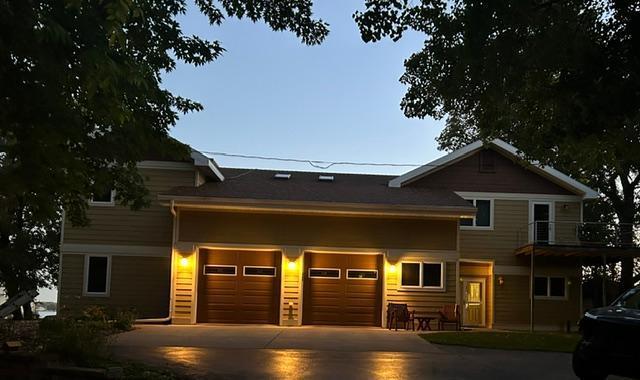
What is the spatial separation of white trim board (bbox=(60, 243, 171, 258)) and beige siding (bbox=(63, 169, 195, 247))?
0.37ft

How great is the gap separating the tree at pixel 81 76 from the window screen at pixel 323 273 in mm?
10403

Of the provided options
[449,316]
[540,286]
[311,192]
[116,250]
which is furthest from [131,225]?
[540,286]

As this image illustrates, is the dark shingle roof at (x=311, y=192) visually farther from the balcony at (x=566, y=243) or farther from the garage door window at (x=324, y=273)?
the balcony at (x=566, y=243)

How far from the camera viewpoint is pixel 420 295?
21.6 metres

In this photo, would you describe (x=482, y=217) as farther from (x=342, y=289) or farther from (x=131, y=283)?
(x=131, y=283)

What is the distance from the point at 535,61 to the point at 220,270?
13.8 metres

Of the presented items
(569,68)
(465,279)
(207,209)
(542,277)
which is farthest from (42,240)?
(569,68)

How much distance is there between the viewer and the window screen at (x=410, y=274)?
21.8 m

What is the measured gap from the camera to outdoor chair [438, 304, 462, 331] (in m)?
21.2

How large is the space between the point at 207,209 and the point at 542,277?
12.6m

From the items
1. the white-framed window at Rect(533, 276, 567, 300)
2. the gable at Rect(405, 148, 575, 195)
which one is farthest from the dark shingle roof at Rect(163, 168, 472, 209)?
the white-framed window at Rect(533, 276, 567, 300)

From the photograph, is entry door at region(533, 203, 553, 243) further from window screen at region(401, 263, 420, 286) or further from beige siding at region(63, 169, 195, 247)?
beige siding at region(63, 169, 195, 247)

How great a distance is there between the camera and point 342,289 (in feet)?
72.2

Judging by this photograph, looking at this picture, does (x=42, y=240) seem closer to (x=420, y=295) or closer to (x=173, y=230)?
(x=173, y=230)
